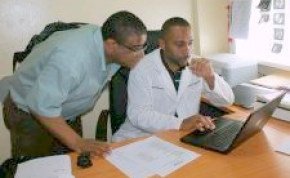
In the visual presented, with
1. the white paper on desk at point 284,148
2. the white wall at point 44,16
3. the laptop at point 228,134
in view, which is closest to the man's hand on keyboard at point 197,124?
the laptop at point 228,134

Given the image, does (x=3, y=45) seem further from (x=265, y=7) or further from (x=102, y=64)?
(x=265, y=7)

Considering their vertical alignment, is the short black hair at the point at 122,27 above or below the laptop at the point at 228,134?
above

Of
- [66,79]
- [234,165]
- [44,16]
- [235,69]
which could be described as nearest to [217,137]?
[234,165]

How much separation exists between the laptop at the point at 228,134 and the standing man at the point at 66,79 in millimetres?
398

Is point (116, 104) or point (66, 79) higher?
point (66, 79)

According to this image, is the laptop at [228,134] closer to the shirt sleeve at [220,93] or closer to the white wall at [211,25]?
the shirt sleeve at [220,93]

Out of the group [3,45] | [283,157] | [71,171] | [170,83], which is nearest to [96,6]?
[3,45]

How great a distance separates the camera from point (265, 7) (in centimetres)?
222

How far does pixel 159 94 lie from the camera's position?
73.4 inches

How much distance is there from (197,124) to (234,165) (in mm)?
313

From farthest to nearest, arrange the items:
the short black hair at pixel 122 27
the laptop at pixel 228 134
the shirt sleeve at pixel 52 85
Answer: the short black hair at pixel 122 27
the shirt sleeve at pixel 52 85
the laptop at pixel 228 134

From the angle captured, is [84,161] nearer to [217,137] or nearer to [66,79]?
[66,79]

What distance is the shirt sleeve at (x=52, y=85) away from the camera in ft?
4.71

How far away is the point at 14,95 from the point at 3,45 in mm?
463
